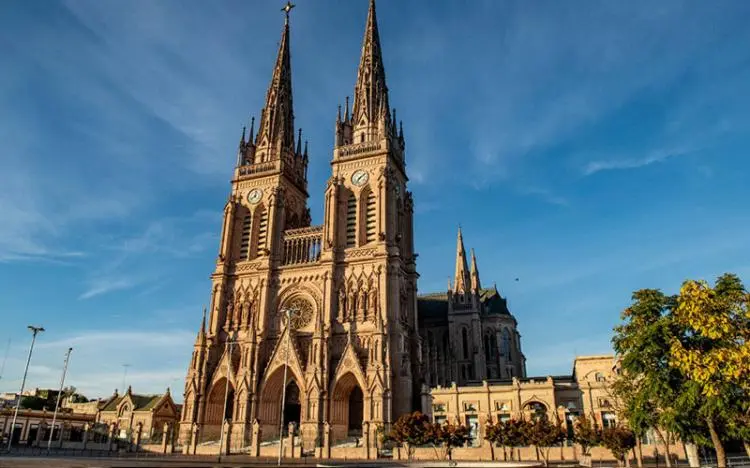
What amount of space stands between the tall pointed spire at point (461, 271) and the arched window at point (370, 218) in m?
21.7

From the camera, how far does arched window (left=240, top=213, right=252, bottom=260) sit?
6725 cm

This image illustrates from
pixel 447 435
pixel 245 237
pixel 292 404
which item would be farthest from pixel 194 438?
pixel 447 435

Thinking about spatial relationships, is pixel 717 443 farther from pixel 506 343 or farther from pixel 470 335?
pixel 506 343

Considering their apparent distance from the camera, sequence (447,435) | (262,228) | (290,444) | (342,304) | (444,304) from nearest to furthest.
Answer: (447,435), (290,444), (342,304), (262,228), (444,304)

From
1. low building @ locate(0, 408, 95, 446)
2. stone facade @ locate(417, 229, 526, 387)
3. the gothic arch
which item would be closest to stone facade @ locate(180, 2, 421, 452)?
the gothic arch

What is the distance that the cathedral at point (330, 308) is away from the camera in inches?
2136

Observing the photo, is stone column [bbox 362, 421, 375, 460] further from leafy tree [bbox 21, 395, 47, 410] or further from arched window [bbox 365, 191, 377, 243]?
leafy tree [bbox 21, 395, 47, 410]

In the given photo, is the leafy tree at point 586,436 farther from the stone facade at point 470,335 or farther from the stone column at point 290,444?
the stone facade at point 470,335

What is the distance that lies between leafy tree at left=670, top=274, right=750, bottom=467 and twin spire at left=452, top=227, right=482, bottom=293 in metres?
49.1

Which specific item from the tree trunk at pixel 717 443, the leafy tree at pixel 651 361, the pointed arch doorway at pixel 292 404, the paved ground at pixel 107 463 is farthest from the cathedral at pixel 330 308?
the tree trunk at pixel 717 443

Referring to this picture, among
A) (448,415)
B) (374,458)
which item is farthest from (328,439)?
(448,415)

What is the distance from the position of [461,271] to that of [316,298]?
26.9m

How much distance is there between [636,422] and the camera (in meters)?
32.9

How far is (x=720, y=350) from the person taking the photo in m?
23.5
